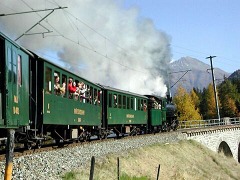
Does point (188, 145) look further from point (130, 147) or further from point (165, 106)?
point (130, 147)

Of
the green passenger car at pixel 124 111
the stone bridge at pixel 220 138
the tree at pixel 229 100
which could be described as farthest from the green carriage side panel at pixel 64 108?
the tree at pixel 229 100

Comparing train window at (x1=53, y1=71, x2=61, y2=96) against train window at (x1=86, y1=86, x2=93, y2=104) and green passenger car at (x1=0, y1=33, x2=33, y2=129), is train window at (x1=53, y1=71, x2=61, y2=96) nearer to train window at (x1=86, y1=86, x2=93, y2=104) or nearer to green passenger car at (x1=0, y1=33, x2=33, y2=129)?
green passenger car at (x1=0, y1=33, x2=33, y2=129)

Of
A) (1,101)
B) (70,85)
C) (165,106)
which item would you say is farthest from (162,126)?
(1,101)

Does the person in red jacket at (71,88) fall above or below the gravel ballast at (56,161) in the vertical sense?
above

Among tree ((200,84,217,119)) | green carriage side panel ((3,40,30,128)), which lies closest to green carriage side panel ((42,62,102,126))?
green carriage side panel ((3,40,30,128))

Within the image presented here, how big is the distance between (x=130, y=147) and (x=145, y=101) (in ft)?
28.8

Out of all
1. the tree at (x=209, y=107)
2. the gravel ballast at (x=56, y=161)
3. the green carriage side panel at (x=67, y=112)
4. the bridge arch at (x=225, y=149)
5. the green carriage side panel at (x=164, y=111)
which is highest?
the tree at (x=209, y=107)

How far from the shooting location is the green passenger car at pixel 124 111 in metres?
24.2

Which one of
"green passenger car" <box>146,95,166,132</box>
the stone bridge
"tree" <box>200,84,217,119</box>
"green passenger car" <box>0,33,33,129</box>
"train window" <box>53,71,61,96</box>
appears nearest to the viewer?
"green passenger car" <box>0,33,33,129</box>

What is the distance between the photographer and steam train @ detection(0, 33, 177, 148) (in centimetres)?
1095

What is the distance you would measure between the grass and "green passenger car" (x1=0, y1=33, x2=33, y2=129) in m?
2.87

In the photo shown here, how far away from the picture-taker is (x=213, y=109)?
347 feet

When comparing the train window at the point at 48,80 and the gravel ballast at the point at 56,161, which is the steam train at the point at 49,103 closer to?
the train window at the point at 48,80

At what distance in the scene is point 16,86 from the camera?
37.9ft
